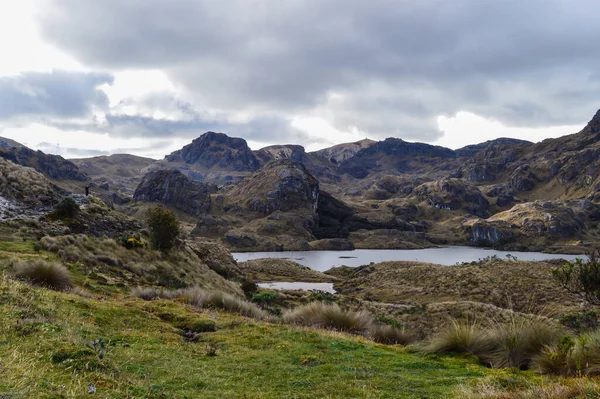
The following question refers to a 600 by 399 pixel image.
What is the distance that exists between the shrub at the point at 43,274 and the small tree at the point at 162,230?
1584 cm

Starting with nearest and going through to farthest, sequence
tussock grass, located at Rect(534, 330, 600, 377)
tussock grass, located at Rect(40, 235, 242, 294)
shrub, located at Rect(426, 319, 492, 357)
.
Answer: tussock grass, located at Rect(534, 330, 600, 377), shrub, located at Rect(426, 319, 492, 357), tussock grass, located at Rect(40, 235, 242, 294)

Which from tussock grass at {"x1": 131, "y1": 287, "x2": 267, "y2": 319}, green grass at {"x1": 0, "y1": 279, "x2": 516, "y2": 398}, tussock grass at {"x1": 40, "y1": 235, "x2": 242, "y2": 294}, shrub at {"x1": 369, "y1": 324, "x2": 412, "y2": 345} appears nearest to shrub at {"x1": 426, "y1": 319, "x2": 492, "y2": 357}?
green grass at {"x1": 0, "y1": 279, "x2": 516, "y2": 398}

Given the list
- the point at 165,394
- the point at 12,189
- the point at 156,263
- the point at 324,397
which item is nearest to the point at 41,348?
the point at 165,394

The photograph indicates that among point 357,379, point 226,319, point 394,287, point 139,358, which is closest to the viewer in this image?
point 357,379

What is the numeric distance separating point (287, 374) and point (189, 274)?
2619 cm

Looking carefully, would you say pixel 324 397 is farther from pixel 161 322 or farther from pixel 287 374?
pixel 161 322

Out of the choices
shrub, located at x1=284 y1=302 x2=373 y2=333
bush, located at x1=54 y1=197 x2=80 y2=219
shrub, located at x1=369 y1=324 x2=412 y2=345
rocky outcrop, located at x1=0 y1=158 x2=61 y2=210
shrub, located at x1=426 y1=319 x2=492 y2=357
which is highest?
rocky outcrop, located at x1=0 y1=158 x2=61 y2=210

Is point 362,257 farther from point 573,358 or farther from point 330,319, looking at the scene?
point 573,358

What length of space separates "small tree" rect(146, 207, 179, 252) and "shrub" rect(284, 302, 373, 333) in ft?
66.3

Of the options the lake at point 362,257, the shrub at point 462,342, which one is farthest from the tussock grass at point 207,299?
the lake at point 362,257

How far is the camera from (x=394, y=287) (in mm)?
55594

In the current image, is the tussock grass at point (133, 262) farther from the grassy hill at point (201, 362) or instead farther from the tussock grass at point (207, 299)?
the grassy hill at point (201, 362)

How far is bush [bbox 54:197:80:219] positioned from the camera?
33625mm

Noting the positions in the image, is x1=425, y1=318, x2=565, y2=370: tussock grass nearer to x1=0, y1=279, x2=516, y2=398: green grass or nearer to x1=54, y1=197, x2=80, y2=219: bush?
x1=0, y1=279, x2=516, y2=398: green grass
